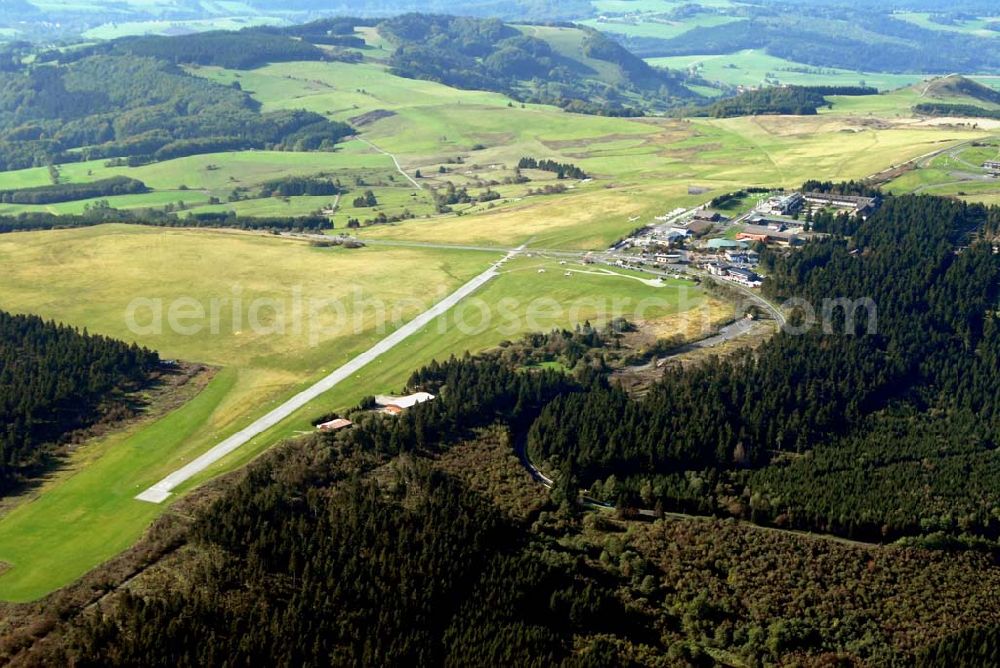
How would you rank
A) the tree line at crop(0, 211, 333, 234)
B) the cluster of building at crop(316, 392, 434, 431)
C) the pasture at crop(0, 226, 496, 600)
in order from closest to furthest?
the pasture at crop(0, 226, 496, 600), the cluster of building at crop(316, 392, 434, 431), the tree line at crop(0, 211, 333, 234)

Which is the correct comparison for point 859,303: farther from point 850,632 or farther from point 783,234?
point 850,632

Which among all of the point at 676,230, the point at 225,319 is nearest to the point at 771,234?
the point at 676,230

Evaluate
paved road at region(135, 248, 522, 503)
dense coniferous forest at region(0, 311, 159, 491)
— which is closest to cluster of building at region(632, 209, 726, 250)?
paved road at region(135, 248, 522, 503)

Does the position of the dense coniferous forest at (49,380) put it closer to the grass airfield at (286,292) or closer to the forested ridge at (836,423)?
the grass airfield at (286,292)

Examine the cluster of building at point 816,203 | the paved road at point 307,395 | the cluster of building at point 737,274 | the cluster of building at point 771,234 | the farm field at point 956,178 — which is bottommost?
the paved road at point 307,395

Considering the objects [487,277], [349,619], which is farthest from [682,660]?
[487,277]

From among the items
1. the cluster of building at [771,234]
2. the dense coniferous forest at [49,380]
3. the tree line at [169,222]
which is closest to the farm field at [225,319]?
the dense coniferous forest at [49,380]

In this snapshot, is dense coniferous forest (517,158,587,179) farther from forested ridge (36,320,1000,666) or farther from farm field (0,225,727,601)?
forested ridge (36,320,1000,666)

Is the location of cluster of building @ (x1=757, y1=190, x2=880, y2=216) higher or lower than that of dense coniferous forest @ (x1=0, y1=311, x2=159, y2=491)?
higher
